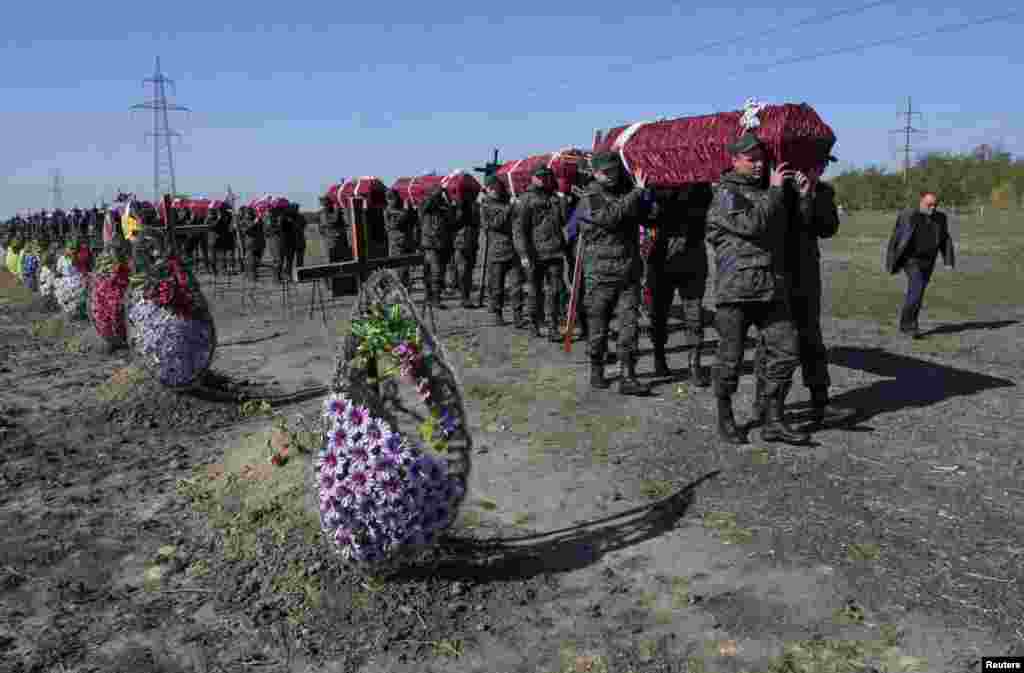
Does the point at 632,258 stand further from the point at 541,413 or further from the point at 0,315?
the point at 0,315

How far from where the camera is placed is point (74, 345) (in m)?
13.5

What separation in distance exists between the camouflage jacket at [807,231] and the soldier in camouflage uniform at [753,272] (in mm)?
193

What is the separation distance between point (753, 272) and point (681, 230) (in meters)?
2.17

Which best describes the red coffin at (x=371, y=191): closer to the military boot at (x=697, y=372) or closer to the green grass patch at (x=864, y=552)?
the military boot at (x=697, y=372)

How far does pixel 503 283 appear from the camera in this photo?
12.3m

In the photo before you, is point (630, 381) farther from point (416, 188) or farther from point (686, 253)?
point (416, 188)

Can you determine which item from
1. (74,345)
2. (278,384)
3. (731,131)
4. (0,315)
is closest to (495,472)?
(731,131)

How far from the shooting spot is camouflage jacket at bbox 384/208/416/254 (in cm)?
1559

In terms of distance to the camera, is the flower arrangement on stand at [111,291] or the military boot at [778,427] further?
the flower arrangement on stand at [111,291]

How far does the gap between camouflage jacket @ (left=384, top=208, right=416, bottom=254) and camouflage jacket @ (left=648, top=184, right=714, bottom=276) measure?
27.2 ft

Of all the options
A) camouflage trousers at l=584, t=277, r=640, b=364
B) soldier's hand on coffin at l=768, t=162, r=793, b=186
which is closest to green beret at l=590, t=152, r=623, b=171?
camouflage trousers at l=584, t=277, r=640, b=364

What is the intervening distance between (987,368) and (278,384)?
307 inches

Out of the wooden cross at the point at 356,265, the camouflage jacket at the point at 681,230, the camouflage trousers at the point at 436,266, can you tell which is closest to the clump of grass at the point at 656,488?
the wooden cross at the point at 356,265

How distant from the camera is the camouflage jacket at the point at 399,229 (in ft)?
51.1
